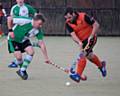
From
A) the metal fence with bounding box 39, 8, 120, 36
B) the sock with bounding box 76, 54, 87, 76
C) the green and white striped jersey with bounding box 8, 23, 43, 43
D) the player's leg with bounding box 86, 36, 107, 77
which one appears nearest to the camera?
the sock with bounding box 76, 54, 87, 76

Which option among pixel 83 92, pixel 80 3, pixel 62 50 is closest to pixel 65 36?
pixel 80 3

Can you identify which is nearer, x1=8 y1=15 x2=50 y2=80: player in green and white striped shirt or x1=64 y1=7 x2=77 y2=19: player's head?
x1=64 y1=7 x2=77 y2=19: player's head

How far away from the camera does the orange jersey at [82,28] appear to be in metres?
11.1

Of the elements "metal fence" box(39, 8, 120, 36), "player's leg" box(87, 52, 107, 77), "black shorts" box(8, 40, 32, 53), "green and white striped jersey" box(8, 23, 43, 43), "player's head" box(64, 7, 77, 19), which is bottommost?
"metal fence" box(39, 8, 120, 36)

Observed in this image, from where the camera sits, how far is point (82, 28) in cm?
1123

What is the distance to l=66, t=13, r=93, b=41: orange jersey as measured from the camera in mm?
11117

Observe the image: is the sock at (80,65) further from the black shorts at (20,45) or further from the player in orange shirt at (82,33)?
the black shorts at (20,45)

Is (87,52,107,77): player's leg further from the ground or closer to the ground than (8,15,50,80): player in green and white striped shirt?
closer to the ground

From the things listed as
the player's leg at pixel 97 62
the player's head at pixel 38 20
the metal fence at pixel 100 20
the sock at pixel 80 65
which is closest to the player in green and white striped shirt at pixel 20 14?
the player's head at pixel 38 20

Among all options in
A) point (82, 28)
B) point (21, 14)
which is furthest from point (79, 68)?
point (21, 14)

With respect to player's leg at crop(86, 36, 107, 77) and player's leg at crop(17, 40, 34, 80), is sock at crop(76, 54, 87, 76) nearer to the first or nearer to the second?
player's leg at crop(86, 36, 107, 77)

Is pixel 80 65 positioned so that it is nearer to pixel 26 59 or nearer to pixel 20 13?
pixel 26 59

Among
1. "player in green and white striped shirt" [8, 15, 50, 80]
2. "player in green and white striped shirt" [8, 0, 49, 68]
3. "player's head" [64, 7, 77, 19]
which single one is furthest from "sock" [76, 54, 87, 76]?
"player in green and white striped shirt" [8, 0, 49, 68]

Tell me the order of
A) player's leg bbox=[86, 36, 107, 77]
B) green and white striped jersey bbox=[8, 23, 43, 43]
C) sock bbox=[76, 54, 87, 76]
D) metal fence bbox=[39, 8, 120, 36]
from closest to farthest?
sock bbox=[76, 54, 87, 76] → player's leg bbox=[86, 36, 107, 77] → green and white striped jersey bbox=[8, 23, 43, 43] → metal fence bbox=[39, 8, 120, 36]
